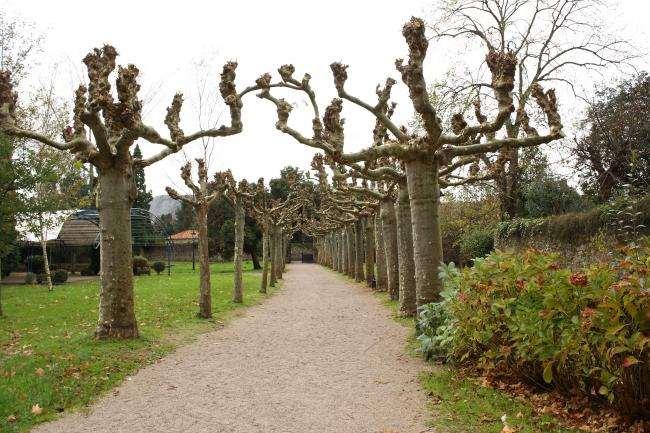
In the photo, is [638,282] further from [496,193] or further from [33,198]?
[496,193]

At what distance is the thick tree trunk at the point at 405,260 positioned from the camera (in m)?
12.7

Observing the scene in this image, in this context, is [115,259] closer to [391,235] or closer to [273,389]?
[273,389]

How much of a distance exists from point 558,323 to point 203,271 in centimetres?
985

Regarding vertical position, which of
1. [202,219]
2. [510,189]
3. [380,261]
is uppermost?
[510,189]

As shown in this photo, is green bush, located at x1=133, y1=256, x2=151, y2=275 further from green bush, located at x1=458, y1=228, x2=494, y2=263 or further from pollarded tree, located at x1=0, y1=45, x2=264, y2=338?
pollarded tree, located at x1=0, y1=45, x2=264, y2=338

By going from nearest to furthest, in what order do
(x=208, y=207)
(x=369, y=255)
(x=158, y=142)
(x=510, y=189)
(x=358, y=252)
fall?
1. (x=158, y=142)
2. (x=208, y=207)
3. (x=510, y=189)
4. (x=369, y=255)
5. (x=358, y=252)

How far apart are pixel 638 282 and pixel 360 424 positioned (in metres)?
2.81

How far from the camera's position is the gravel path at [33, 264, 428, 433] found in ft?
17.0

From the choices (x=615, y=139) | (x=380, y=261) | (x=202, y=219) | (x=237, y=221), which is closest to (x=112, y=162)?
(x=202, y=219)

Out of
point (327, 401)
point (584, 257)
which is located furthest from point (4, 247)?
point (584, 257)

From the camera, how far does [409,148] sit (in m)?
9.00

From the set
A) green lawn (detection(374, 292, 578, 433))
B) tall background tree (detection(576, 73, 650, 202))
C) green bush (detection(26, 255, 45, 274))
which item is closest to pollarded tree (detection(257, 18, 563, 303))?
green lawn (detection(374, 292, 578, 433))

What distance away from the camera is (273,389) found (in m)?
6.50

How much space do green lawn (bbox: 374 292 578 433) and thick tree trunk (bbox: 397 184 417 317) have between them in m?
5.91
